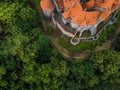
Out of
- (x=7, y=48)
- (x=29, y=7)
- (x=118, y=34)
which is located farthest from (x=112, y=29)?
(x=7, y=48)

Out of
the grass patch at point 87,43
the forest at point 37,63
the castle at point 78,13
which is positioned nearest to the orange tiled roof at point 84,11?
the castle at point 78,13

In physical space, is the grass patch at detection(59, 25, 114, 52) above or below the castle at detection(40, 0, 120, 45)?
below

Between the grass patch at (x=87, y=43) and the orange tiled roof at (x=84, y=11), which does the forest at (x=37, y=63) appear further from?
the orange tiled roof at (x=84, y=11)

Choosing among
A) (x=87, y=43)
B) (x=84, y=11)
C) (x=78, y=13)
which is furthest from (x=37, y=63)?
(x=84, y=11)

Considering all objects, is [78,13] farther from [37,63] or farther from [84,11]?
[37,63]

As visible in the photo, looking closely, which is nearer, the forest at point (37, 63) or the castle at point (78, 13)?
the castle at point (78, 13)

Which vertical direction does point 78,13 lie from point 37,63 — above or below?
above

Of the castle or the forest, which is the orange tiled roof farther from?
the forest

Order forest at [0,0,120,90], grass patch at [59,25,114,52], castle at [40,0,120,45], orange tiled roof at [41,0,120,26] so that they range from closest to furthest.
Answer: orange tiled roof at [41,0,120,26], castle at [40,0,120,45], forest at [0,0,120,90], grass patch at [59,25,114,52]

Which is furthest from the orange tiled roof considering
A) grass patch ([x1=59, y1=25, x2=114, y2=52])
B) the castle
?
grass patch ([x1=59, y1=25, x2=114, y2=52])
